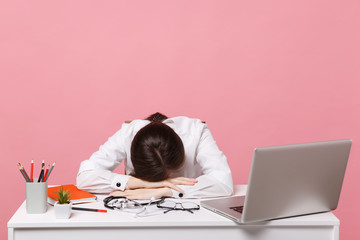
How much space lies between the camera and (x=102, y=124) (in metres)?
3.33

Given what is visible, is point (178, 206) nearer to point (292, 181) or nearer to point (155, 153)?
A: point (155, 153)

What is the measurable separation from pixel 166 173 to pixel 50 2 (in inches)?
77.9

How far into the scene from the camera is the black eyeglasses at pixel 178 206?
165 centimetres

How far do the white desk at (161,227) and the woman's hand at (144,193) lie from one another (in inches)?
9.1

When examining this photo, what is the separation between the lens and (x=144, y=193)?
182 cm

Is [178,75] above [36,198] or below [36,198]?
above

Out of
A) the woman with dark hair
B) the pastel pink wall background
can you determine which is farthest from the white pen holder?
the pastel pink wall background

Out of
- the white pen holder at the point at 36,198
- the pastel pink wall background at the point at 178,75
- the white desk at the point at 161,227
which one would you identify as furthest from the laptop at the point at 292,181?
the pastel pink wall background at the point at 178,75

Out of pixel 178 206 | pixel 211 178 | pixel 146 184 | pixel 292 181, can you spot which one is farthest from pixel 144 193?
pixel 292 181

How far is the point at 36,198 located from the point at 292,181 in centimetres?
87

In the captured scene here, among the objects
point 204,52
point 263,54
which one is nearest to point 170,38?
point 204,52

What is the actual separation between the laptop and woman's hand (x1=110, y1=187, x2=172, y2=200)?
0.26 meters

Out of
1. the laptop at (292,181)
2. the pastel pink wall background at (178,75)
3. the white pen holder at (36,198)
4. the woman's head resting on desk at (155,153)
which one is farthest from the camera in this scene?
the pastel pink wall background at (178,75)

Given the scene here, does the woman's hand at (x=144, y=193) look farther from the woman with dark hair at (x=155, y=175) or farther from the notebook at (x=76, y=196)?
the notebook at (x=76, y=196)
